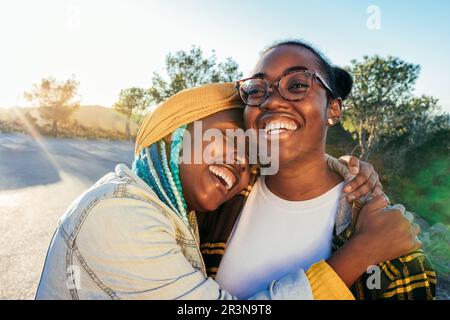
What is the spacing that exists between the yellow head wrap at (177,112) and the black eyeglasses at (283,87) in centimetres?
20

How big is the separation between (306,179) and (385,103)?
17098mm

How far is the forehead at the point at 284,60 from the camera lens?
210 cm

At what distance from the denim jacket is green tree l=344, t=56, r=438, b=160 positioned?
16.8 metres

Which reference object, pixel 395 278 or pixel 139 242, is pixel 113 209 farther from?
pixel 395 278

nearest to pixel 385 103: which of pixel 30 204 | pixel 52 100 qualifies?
pixel 30 204

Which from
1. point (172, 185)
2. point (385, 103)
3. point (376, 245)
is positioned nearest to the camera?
point (376, 245)

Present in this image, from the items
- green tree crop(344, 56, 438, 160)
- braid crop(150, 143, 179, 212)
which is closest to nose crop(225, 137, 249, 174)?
braid crop(150, 143, 179, 212)

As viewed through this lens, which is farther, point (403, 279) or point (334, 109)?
point (334, 109)

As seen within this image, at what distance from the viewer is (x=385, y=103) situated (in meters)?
17.2

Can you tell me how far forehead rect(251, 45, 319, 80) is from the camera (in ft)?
6.89

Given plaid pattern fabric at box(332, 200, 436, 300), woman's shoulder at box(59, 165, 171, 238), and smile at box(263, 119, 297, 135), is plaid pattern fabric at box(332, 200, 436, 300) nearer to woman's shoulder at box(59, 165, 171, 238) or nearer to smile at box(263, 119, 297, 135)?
smile at box(263, 119, 297, 135)

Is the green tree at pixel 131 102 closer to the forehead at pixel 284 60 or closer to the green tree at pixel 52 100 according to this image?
the green tree at pixel 52 100

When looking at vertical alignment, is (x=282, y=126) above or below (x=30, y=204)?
above
